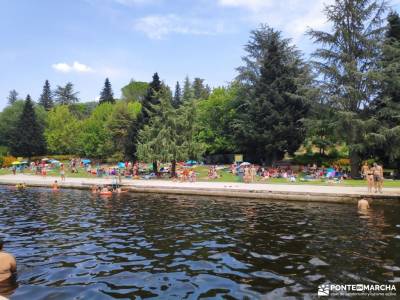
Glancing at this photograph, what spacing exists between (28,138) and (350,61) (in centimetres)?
6168

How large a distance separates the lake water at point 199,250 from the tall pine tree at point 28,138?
58302mm

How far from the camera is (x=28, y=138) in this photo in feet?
243

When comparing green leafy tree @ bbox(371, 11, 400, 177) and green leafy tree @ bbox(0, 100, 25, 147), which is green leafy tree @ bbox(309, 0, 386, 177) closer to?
green leafy tree @ bbox(371, 11, 400, 177)

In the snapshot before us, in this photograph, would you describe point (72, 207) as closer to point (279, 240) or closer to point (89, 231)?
point (89, 231)

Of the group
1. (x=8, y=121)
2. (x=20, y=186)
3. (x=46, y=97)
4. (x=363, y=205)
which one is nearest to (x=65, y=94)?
(x=46, y=97)

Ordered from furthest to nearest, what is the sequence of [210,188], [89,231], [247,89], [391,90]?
[247,89] < [391,90] < [210,188] < [89,231]

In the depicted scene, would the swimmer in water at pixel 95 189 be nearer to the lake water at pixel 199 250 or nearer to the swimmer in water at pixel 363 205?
the lake water at pixel 199 250

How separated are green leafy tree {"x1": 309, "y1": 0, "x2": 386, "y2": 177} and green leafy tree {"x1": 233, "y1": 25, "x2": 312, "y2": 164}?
11.8ft

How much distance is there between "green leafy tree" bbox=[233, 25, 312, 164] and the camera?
4431 cm

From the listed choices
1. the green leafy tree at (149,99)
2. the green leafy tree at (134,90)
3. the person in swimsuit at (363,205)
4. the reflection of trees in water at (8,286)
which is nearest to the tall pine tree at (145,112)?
the green leafy tree at (149,99)

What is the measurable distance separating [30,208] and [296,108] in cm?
3376

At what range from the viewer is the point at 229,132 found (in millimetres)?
55844

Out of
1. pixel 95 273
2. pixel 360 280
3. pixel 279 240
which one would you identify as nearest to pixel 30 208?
pixel 95 273

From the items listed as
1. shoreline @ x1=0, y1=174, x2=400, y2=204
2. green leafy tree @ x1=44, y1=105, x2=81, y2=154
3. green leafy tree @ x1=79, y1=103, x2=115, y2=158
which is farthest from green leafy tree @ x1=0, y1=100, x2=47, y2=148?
shoreline @ x1=0, y1=174, x2=400, y2=204
